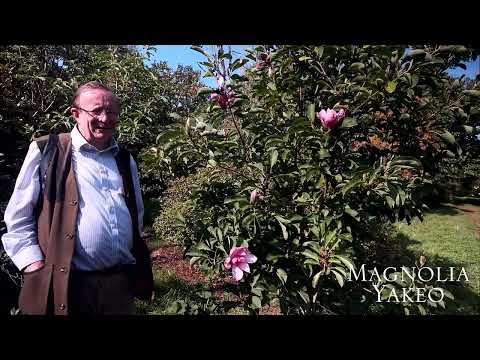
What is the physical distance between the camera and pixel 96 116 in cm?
158

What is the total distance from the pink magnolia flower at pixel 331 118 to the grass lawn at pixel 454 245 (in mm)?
1031

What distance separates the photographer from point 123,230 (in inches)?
62.9

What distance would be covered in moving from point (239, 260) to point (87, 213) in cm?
62

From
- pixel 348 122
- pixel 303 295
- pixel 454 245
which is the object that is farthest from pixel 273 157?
pixel 454 245

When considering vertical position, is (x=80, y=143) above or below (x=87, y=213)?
above

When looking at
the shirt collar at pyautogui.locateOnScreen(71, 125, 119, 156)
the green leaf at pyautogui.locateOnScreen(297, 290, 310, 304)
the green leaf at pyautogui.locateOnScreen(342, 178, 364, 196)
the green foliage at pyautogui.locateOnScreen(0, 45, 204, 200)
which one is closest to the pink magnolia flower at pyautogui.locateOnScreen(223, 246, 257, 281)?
the green leaf at pyautogui.locateOnScreen(297, 290, 310, 304)

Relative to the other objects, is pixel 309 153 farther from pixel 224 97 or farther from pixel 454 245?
pixel 454 245

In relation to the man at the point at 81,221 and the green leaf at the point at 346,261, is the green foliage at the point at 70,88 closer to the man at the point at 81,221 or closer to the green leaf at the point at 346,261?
the man at the point at 81,221

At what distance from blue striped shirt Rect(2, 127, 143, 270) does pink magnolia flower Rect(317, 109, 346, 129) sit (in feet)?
2.74

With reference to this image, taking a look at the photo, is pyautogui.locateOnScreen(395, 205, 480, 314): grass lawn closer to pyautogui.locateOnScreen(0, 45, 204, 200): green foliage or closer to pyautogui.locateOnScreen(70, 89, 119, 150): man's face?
pyautogui.locateOnScreen(70, 89, 119, 150): man's face

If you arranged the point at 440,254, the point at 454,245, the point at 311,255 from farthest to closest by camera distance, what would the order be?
the point at 454,245, the point at 440,254, the point at 311,255

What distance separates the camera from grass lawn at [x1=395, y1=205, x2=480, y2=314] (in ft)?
7.07
